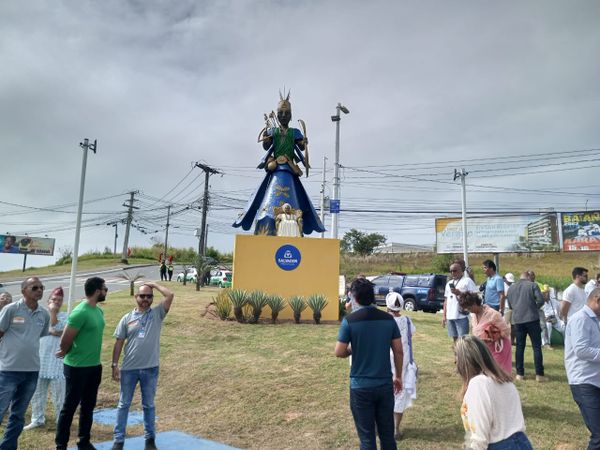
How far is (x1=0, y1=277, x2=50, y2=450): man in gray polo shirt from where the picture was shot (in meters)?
4.54

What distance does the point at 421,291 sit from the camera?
19.9 m

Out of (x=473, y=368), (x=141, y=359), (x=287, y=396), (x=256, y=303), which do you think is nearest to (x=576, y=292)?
(x=287, y=396)

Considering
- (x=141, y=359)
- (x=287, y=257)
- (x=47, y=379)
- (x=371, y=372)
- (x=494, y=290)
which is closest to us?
(x=371, y=372)

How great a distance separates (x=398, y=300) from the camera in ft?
→ 17.3

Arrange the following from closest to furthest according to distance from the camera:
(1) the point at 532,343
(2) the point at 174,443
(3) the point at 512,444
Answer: (3) the point at 512,444
(2) the point at 174,443
(1) the point at 532,343

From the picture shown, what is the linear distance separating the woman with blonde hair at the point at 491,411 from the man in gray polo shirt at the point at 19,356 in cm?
413

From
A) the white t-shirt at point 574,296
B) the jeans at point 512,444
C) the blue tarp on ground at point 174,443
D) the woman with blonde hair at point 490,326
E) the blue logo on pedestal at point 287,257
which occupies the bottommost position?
the blue tarp on ground at point 174,443

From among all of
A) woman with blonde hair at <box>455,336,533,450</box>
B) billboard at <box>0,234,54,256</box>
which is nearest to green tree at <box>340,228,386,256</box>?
billboard at <box>0,234,54,256</box>

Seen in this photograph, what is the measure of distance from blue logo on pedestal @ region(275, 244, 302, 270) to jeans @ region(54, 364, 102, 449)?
8029mm

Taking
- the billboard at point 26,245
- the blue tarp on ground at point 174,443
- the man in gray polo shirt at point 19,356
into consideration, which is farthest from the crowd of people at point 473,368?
the billboard at point 26,245

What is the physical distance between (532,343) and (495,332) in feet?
9.71

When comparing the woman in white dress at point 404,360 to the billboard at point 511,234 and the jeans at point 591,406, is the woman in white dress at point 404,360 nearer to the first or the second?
the jeans at point 591,406

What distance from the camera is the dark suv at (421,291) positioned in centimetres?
1970

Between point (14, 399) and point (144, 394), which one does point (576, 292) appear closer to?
point (144, 394)
